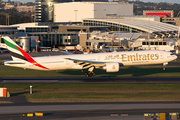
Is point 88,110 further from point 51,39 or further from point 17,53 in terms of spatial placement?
point 51,39

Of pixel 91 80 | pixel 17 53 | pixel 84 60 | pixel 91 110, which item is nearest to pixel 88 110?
pixel 91 110

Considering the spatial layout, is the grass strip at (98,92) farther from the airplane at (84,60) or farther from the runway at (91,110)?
the airplane at (84,60)

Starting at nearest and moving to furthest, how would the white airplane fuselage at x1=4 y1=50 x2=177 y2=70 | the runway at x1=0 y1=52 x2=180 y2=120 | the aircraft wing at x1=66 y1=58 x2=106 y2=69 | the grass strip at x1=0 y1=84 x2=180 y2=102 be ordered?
the runway at x1=0 y1=52 x2=180 y2=120 < the grass strip at x1=0 y1=84 x2=180 y2=102 < the aircraft wing at x1=66 y1=58 x2=106 y2=69 < the white airplane fuselage at x1=4 y1=50 x2=177 y2=70

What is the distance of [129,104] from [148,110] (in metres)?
3.23

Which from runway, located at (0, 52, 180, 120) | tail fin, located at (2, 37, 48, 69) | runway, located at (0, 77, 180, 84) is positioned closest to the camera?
runway, located at (0, 52, 180, 120)

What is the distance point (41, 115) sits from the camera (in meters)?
28.7

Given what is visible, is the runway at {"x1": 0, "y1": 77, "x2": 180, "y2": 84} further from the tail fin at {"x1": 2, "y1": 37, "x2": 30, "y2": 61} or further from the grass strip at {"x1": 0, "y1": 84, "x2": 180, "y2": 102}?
the tail fin at {"x1": 2, "y1": 37, "x2": 30, "y2": 61}

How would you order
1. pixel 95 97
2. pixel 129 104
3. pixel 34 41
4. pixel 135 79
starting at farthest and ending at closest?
pixel 34 41
pixel 135 79
pixel 95 97
pixel 129 104

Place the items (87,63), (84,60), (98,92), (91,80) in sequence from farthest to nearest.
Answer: (84,60) → (87,63) → (91,80) → (98,92)

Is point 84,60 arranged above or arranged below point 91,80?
above

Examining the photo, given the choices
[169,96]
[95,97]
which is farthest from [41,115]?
[169,96]

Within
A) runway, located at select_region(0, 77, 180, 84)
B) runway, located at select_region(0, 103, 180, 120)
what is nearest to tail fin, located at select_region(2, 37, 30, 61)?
runway, located at select_region(0, 77, 180, 84)

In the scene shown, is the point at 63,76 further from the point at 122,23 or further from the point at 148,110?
the point at 122,23

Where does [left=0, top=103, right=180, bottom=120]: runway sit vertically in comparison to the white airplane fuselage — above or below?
below
